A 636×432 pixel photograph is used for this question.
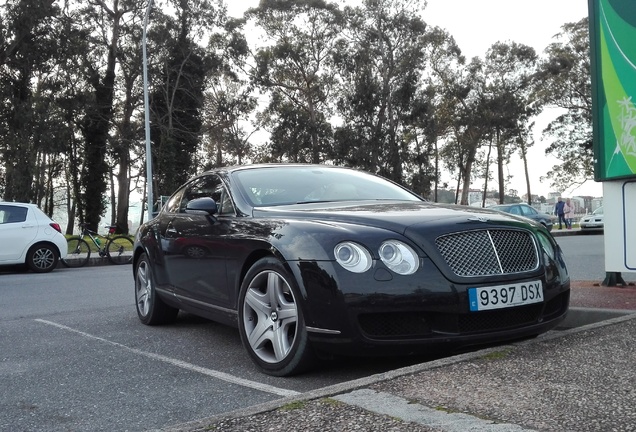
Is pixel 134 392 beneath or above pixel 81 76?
beneath

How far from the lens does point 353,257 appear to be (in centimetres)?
412

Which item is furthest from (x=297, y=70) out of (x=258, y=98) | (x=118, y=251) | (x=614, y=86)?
(x=614, y=86)

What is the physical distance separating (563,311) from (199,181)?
3256 mm

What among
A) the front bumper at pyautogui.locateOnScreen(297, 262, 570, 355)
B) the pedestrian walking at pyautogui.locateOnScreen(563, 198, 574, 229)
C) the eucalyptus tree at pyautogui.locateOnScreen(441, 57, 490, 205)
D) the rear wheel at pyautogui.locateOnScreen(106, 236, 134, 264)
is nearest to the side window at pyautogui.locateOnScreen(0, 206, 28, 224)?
the rear wheel at pyautogui.locateOnScreen(106, 236, 134, 264)

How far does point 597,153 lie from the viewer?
723 cm

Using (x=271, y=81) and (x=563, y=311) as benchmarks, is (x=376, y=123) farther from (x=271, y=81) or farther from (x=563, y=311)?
(x=563, y=311)

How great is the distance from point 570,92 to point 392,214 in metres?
48.8

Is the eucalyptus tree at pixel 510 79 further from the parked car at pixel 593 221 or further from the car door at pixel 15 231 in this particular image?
the car door at pixel 15 231

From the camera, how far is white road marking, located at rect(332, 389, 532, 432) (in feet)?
9.20

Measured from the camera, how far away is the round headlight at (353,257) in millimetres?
4074

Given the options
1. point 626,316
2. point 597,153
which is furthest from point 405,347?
point 597,153

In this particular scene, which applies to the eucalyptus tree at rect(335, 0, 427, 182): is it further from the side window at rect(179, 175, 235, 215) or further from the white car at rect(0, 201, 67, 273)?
the side window at rect(179, 175, 235, 215)

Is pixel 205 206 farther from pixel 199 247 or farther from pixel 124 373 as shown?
pixel 124 373

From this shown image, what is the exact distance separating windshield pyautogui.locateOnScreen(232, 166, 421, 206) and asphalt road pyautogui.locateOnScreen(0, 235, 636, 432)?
1.19 metres
